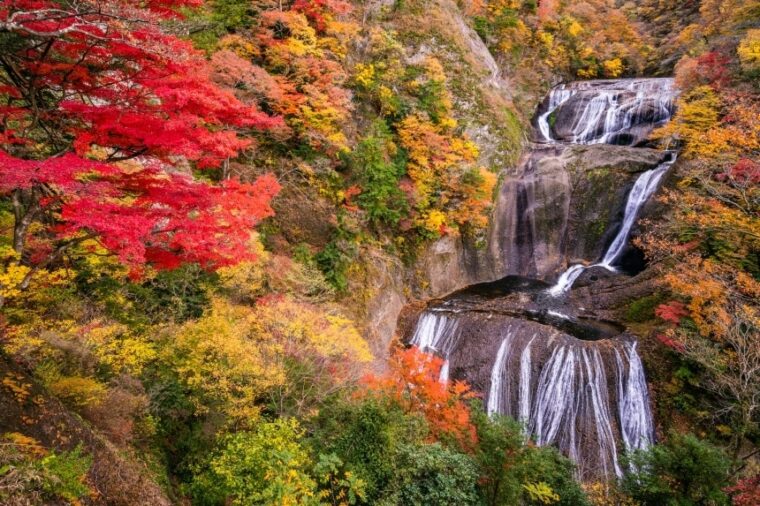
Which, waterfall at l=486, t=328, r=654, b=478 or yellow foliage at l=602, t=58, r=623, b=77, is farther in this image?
yellow foliage at l=602, t=58, r=623, b=77

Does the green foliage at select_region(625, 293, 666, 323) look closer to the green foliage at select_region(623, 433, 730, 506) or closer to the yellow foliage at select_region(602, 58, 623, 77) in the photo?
the green foliage at select_region(623, 433, 730, 506)

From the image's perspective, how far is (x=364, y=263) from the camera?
15.6 m

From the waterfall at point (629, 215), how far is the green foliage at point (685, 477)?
12.7 meters

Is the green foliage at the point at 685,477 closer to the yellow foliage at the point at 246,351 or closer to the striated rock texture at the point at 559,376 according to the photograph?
the striated rock texture at the point at 559,376

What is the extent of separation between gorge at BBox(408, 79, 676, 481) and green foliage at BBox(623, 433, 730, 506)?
13.7ft

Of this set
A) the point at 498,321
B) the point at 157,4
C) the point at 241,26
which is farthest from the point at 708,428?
the point at 241,26

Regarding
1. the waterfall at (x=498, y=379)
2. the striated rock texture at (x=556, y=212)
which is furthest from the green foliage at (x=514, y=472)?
the striated rock texture at (x=556, y=212)

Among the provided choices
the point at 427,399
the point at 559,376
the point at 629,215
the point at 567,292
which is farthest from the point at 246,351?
the point at 629,215

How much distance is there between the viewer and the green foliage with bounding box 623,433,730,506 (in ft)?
22.0

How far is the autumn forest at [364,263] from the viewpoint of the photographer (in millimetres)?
5625

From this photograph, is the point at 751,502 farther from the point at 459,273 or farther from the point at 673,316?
the point at 459,273

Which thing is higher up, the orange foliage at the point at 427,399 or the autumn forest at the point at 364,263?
the autumn forest at the point at 364,263

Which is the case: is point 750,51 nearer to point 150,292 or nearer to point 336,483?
point 336,483

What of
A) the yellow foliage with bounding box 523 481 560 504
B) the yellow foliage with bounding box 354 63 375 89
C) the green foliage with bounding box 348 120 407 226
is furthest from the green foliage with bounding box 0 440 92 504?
the yellow foliage with bounding box 354 63 375 89
